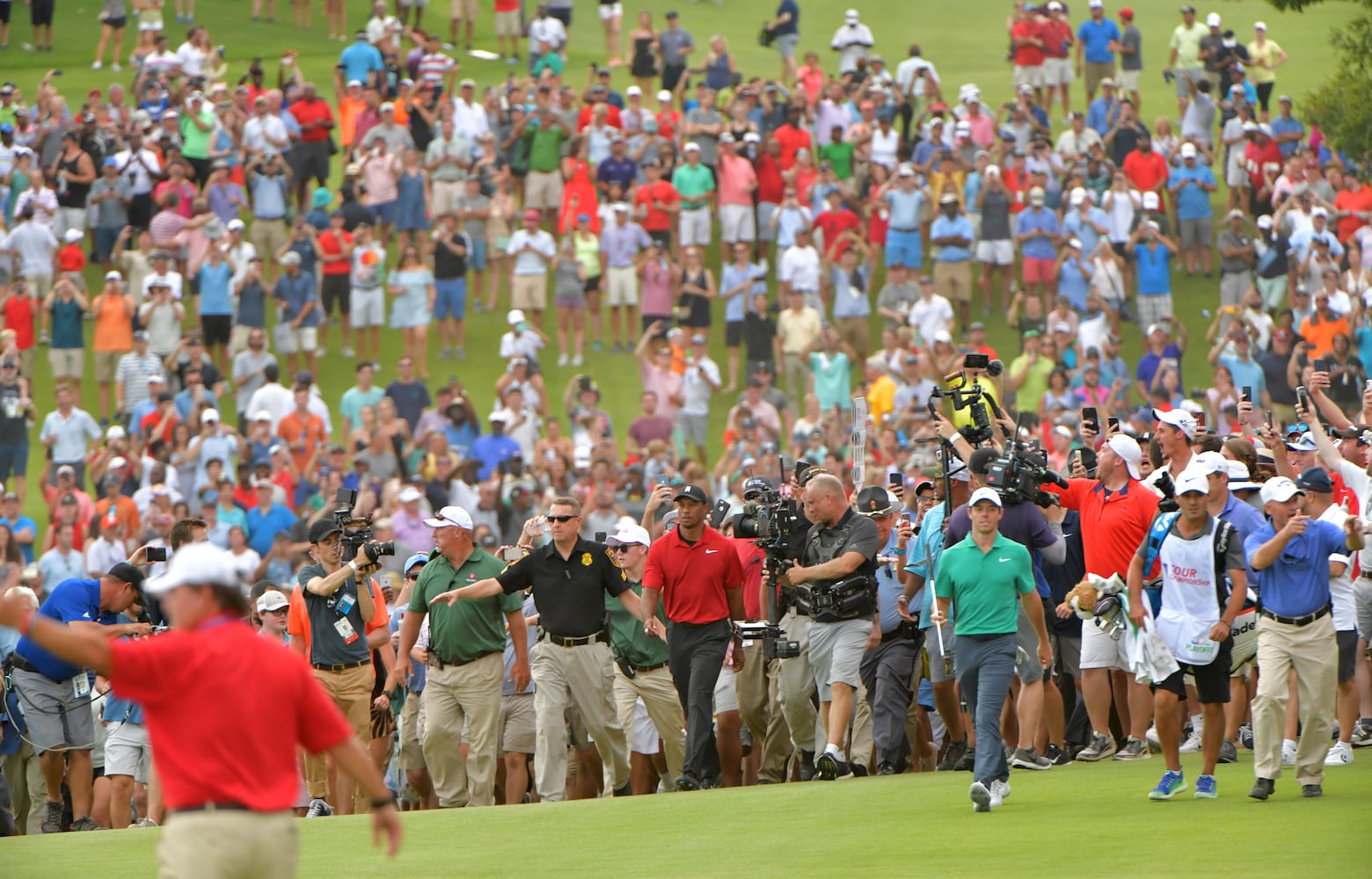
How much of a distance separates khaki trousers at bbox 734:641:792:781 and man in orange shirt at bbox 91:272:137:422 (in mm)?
14362

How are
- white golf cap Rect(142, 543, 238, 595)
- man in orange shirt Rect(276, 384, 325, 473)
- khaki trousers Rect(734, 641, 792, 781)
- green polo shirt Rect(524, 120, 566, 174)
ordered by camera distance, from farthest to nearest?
1. green polo shirt Rect(524, 120, 566, 174)
2. man in orange shirt Rect(276, 384, 325, 473)
3. khaki trousers Rect(734, 641, 792, 781)
4. white golf cap Rect(142, 543, 238, 595)

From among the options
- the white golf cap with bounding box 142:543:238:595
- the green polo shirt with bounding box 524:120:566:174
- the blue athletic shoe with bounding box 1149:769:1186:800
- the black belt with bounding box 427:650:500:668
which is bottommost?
the blue athletic shoe with bounding box 1149:769:1186:800

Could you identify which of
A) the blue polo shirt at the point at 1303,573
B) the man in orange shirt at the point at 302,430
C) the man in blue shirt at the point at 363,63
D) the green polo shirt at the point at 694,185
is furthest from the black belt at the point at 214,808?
the man in blue shirt at the point at 363,63

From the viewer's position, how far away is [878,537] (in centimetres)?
1255

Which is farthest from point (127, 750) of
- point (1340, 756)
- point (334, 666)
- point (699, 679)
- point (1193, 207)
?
point (1193, 207)

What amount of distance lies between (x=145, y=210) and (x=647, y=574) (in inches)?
688

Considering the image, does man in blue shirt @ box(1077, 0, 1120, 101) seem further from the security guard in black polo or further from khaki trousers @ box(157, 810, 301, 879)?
khaki trousers @ box(157, 810, 301, 879)

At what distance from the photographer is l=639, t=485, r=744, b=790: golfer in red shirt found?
12.7 m

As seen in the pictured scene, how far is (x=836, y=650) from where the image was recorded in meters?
12.4

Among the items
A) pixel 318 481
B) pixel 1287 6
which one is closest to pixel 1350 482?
pixel 1287 6

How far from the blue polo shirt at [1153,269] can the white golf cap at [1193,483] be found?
16396mm

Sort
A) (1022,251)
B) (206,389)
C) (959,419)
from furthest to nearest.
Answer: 1. (1022,251)
2. (206,389)
3. (959,419)

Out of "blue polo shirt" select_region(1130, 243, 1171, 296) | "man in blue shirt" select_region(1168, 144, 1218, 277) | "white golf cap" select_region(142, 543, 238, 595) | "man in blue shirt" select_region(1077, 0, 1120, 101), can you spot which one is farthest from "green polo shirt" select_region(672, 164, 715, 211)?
"white golf cap" select_region(142, 543, 238, 595)

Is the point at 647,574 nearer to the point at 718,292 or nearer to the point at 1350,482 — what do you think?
the point at 1350,482
